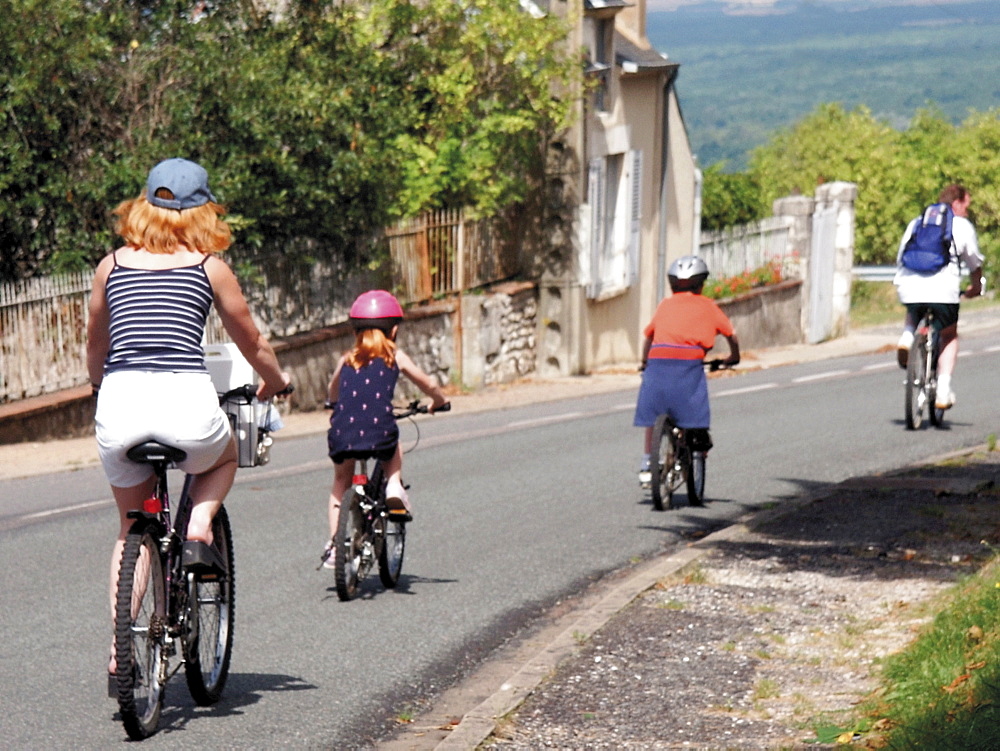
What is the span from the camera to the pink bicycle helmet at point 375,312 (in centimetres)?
768

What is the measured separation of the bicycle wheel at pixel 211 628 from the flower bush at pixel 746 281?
71.6 ft

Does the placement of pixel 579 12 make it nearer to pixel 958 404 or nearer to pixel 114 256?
pixel 958 404

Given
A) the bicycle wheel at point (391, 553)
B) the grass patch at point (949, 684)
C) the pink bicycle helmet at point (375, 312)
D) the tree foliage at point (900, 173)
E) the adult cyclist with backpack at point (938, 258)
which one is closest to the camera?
the grass patch at point (949, 684)

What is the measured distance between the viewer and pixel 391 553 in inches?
321

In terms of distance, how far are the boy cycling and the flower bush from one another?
16928 millimetres

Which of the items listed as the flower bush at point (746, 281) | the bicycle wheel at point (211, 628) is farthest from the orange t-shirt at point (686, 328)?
the flower bush at point (746, 281)

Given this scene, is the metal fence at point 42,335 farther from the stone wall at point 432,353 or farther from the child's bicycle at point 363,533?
the child's bicycle at point 363,533

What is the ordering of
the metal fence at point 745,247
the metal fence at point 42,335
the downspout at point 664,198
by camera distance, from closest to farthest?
the metal fence at point 42,335 < the downspout at point 664,198 < the metal fence at point 745,247

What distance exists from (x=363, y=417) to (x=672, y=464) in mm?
3335

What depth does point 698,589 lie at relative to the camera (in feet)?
25.8

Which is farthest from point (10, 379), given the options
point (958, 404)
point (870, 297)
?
point (870, 297)

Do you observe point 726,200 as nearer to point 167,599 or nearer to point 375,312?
point 375,312

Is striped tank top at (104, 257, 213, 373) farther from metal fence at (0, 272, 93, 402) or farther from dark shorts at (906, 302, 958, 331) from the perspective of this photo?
dark shorts at (906, 302, 958, 331)

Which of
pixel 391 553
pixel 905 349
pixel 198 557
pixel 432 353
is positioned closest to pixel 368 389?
pixel 391 553
